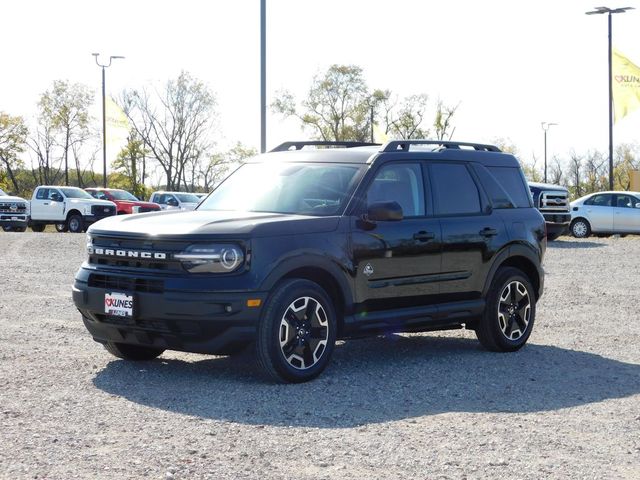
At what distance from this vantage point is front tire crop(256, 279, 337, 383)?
7301 mm

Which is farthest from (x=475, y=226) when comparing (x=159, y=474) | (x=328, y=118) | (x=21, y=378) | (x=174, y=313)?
(x=328, y=118)

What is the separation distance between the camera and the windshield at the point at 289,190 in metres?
8.12

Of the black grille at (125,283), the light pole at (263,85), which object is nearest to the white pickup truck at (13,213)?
the light pole at (263,85)

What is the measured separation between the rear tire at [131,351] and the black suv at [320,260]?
0.01 m

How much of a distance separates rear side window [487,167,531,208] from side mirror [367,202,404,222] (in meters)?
2.01

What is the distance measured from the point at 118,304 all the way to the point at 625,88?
34070mm

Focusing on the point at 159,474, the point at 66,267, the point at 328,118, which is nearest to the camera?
the point at 159,474

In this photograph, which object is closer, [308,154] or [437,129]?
[308,154]

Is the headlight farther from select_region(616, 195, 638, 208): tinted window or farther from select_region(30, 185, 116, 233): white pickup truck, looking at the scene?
select_region(30, 185, 116, 233): white pickup truck

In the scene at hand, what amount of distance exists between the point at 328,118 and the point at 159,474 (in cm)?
6923

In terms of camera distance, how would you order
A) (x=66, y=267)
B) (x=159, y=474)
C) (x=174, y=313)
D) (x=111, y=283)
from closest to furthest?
(x=159, y=474) < (x=174, y=313) < (x=111, y=283) < (x=66, y=267)

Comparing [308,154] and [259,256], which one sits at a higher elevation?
[308,154]

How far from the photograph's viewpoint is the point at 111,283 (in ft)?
25.0

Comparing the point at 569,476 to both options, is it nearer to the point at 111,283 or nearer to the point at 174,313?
the point at 174,313
